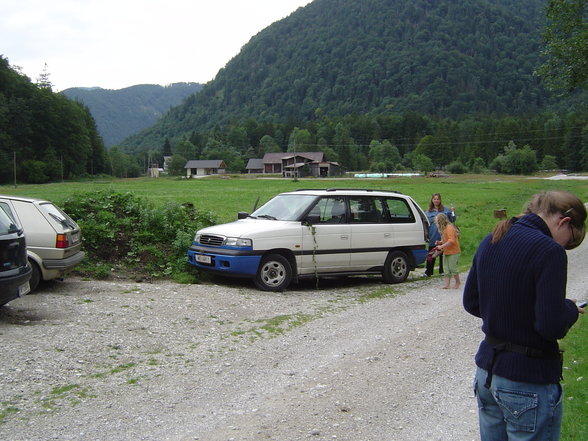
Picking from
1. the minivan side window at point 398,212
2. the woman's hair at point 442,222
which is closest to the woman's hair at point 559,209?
the woman's hair at point 442,222

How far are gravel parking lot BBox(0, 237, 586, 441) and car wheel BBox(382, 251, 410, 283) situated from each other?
6.38ft

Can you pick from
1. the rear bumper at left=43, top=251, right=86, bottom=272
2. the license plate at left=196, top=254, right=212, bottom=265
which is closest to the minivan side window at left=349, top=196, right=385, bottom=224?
the license plate at left=196, top=254, right=212, bottom=265

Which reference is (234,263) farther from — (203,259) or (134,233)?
(134,233)

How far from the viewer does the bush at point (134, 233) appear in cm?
1145

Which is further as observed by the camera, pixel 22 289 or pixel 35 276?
pixel 35 276

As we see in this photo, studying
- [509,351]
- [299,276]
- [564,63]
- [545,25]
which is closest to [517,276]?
[509,351]

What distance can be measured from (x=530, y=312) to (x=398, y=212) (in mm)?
9745

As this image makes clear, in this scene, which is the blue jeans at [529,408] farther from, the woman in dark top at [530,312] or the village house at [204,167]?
the village house at [204,167]

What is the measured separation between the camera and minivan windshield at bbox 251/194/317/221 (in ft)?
36.9

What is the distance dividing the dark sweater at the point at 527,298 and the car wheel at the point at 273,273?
7676 mm

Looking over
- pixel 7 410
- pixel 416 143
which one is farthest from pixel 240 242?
pixel 416 143

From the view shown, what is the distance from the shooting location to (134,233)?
1238cm

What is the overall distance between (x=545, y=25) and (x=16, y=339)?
747 inches

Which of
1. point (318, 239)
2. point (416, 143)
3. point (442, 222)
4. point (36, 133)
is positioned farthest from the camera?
point (416, 143)
